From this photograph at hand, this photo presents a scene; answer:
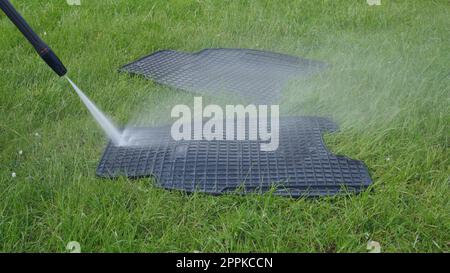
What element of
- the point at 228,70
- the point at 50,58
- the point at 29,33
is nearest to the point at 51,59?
the point at 50,58

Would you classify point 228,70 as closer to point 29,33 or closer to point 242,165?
point 242,165

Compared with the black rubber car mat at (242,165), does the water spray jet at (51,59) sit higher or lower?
higher

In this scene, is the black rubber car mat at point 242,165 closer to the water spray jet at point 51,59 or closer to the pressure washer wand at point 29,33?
the water spray jet at point 51,59

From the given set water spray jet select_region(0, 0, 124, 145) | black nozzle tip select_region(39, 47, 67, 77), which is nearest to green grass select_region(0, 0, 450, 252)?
water spray jet select_region(0, 0, 124, 145)

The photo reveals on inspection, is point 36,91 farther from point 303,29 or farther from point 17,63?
point 303,29

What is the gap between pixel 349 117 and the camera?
323cm

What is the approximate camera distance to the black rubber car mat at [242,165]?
262cm

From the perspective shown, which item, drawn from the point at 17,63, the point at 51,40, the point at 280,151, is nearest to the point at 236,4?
the point at 51,40

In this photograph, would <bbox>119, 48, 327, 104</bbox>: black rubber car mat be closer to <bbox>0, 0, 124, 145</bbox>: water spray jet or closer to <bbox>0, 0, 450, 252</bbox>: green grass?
<bbox>0, 0, 450, 252</bbox>: green grass

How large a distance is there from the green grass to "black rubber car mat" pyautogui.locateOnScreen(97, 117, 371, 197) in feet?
0.27

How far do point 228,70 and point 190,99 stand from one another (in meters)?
0.61

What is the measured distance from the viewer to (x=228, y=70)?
4023 millimetres

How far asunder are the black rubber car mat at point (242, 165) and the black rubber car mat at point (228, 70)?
0.63 meters

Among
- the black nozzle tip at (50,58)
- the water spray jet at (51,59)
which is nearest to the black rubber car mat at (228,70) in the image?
the water spray jet at (51,59)
